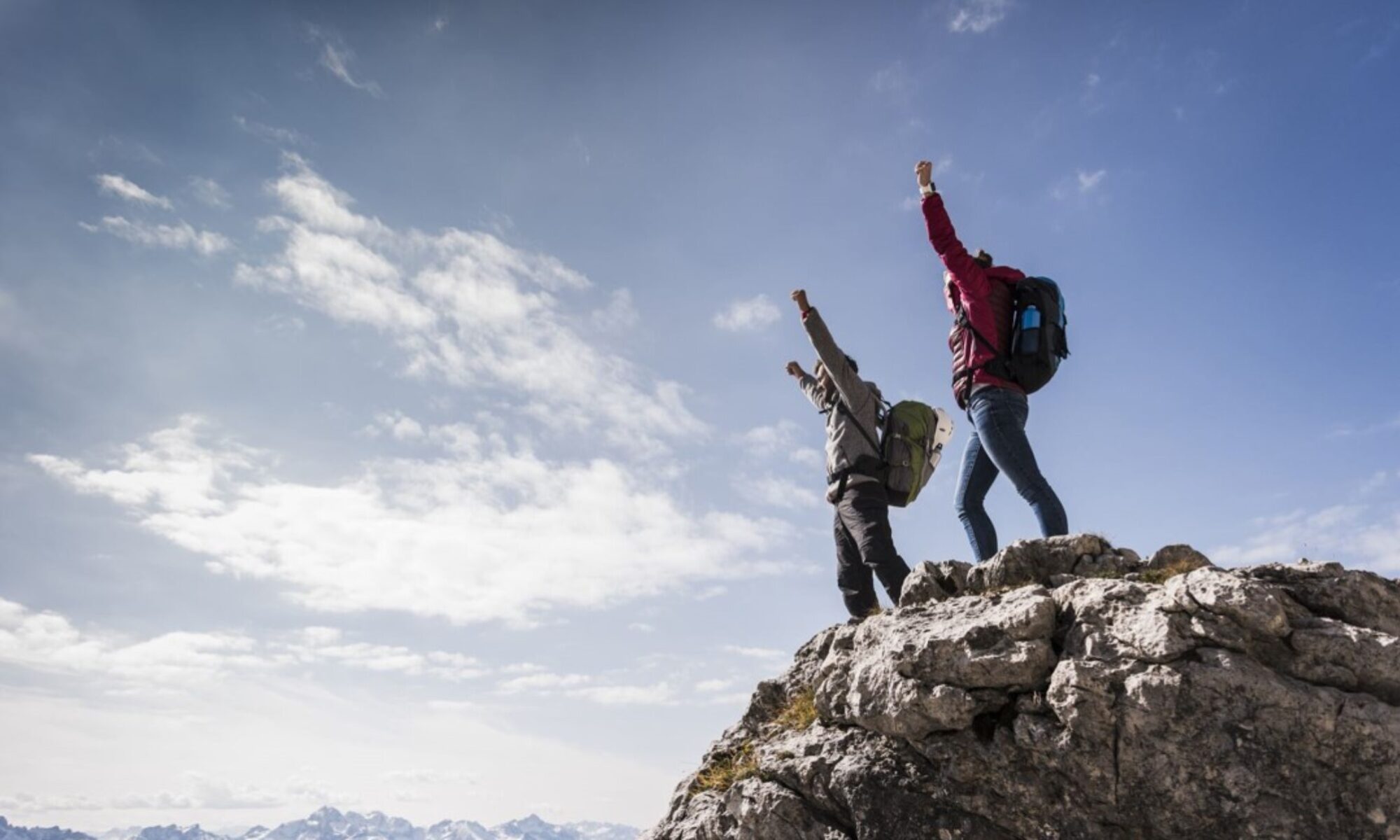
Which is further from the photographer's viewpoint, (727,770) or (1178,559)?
(727,770)

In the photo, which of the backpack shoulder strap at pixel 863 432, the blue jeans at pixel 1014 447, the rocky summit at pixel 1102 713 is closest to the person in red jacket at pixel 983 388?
the blue jeans at pixel 1014 447

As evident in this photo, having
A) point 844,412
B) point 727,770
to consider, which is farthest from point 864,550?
point 727,770

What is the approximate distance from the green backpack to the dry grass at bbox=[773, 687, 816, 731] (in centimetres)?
273

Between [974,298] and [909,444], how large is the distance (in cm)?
217

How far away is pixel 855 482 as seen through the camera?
385 inches

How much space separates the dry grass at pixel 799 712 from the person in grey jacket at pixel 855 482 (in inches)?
48.3

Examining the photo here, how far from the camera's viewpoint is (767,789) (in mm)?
8000

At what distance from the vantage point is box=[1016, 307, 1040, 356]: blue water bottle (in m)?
8.39

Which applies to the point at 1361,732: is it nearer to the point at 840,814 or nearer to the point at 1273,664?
the point at 1273,664

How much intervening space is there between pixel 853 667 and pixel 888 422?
11.4 ft

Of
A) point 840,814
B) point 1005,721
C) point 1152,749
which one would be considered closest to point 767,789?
point 840,814

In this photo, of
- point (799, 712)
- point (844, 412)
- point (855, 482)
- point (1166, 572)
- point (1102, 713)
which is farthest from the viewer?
point (844, 412)

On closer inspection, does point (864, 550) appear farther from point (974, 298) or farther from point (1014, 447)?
point (974, 298)

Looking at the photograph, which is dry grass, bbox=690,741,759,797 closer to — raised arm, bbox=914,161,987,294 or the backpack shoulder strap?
the backpack shoulder strap
